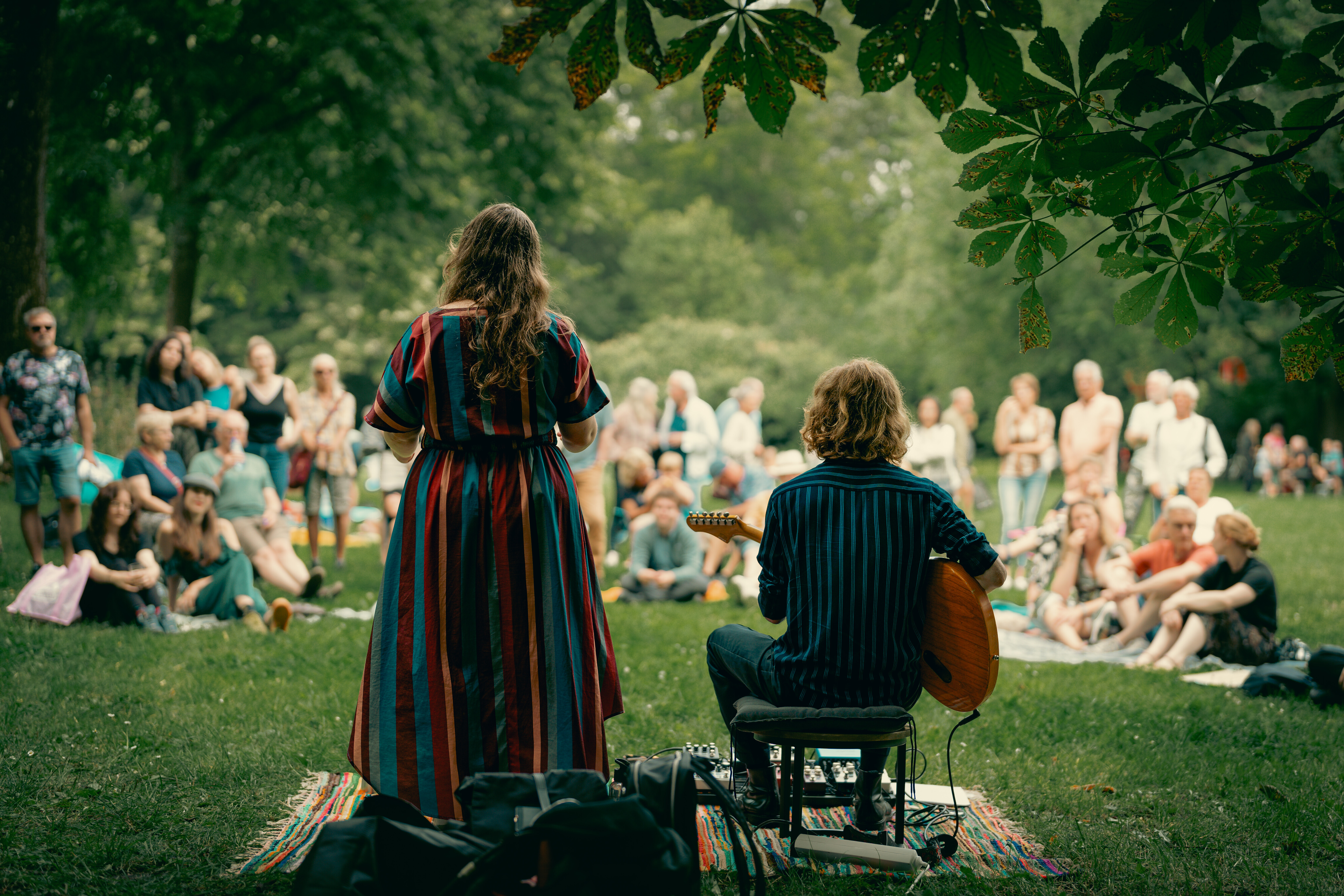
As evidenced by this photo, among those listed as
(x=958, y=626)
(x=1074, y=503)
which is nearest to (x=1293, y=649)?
(x=1074, y=503)

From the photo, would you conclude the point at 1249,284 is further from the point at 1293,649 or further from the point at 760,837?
the point at 1293,649

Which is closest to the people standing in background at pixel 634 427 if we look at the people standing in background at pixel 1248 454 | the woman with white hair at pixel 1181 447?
the woman with white hair at pixel 1181 447

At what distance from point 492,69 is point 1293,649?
46.4 ft

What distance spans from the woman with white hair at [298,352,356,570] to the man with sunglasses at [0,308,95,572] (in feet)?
5.76

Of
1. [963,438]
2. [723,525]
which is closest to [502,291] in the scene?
[723,525]

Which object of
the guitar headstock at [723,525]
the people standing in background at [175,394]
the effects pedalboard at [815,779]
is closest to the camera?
the guitar headstock at [723,525]

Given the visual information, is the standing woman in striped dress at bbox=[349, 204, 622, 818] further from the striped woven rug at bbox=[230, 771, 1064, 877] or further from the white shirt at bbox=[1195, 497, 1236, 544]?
the white shirt at bbox=[1195, 497, 1236, 544]

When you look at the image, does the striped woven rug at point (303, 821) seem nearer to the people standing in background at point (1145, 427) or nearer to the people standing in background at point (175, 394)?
the people standing in background at point (175, 394)

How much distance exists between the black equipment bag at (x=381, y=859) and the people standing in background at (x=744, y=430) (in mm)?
8569

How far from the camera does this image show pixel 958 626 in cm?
325

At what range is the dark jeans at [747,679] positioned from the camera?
339cm

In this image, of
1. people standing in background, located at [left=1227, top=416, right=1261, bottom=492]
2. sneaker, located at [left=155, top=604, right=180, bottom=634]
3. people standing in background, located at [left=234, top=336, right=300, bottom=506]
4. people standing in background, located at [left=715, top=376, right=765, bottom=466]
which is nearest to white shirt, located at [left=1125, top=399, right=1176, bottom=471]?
people standing in background, located at [left=715, top=376, right=765, bottom=466]

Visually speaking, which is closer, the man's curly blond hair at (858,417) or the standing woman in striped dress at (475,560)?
the standing woman in striped dress at (475,560)

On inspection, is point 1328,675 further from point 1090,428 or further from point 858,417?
point 858,417
